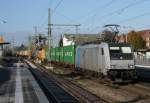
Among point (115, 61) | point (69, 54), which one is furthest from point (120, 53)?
point (69, 54)

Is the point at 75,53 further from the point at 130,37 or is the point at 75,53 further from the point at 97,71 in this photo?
the point at 130,37

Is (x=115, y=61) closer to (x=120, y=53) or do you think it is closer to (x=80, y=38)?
(x=120, y=53)

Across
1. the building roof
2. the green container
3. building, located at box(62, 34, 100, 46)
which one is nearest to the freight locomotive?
the green container

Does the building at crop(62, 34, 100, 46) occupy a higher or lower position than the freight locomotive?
higher

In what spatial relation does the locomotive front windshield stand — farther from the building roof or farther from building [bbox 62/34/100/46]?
the building roof

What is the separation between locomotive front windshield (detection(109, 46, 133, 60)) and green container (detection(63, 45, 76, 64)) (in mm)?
19348

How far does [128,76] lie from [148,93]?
588 centimetres

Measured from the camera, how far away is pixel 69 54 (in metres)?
51.8

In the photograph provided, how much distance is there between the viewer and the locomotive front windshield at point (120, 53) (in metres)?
28.6

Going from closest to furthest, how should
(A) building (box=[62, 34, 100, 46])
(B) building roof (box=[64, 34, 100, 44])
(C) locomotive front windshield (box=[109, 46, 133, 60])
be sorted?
(C) locomotive front windshield (box=[109, 46, 133, 60]), (A) building (box=[62, 34, 100, 46]), (B) building roof (box=[64, 34, 100, 44])

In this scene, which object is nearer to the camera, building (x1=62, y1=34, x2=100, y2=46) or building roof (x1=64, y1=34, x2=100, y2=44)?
building (x1=62, y1=34, x2=100, y2=46)

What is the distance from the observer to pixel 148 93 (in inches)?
882

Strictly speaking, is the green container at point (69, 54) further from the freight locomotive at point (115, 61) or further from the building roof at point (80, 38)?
the freight locomotive at point (115, 61)

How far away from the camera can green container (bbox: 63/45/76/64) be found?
49.1m
